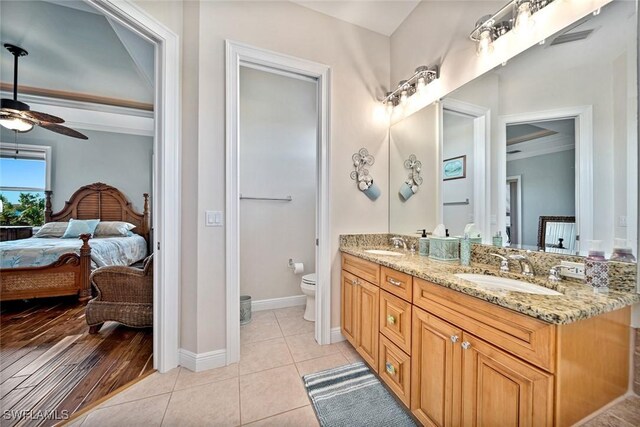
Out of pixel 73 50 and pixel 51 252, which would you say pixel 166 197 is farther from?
pixel 51 252

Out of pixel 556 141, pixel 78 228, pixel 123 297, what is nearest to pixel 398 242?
pixel 556 141

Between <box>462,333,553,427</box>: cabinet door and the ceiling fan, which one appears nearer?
<box>462,333,553,427</box>: cabinet door

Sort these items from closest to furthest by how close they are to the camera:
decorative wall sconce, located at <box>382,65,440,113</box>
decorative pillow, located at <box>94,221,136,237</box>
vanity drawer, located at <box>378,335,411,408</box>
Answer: vanity drawer, located at <box>378,335,411,408</box> < decorative wall sconce, located at <box>382,65,440,113</box> < decorative pillow, located at <box>94,221,136,237</box>

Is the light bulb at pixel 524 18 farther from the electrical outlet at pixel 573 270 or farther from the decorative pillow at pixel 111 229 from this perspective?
the decorative pillow at pixel 111 229

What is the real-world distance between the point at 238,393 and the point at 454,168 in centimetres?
211

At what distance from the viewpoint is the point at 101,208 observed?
450 cm

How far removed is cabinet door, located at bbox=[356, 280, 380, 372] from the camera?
5.31 feet

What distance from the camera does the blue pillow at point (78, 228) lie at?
154 inches

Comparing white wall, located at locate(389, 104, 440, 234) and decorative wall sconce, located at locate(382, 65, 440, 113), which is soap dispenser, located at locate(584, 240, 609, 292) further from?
decorative wall sconce, located at locate(382, 65, 440, 113)

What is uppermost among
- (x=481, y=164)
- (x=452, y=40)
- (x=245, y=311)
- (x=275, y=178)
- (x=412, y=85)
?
(x=452, y=40)

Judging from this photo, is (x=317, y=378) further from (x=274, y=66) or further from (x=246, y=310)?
(x=274, y=66)

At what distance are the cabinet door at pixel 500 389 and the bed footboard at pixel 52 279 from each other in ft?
13.2

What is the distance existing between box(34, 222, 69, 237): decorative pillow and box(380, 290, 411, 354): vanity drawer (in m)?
5.22

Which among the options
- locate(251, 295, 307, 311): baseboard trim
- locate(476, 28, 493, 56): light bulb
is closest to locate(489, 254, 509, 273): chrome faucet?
locate(476, 28, 493, 56): light bulb
